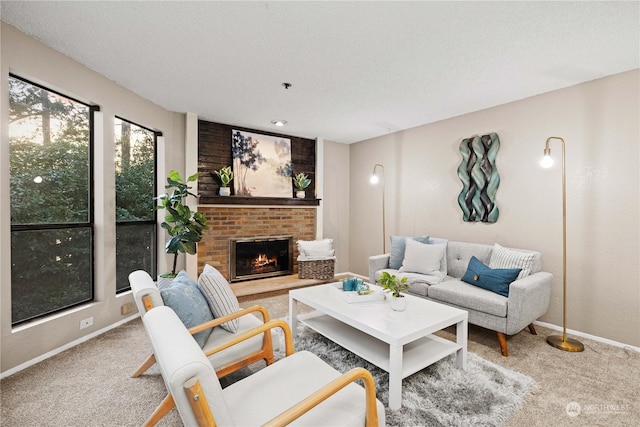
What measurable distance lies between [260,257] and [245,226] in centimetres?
59

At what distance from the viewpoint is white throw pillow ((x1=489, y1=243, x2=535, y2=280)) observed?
2.94 metres

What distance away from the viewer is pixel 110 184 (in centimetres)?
306

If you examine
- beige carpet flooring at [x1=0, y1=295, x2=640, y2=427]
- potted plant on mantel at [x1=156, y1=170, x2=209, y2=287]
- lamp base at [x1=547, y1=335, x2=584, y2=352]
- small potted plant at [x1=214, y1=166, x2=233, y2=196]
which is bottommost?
beige carpet flooring at [x1=0, y1=295, x2=640, y2=427]

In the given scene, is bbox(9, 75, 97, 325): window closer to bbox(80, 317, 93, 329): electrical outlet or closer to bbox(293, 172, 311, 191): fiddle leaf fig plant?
bbox(80, 317, 93, 329): electrical outlet

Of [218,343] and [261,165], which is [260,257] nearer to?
[261,165]

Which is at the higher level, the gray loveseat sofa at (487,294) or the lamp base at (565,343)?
the gray loveseat sofa at (487,294)

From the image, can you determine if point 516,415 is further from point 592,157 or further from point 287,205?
point 287,205

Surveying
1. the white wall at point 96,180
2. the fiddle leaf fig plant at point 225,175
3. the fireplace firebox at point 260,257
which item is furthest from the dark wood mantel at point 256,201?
the white wall at point 96,180

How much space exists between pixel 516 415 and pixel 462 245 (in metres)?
2.12

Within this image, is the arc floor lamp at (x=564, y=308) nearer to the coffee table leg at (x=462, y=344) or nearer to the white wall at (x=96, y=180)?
the coffee table leg at (x=462, y=344)

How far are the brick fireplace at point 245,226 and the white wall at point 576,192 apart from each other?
Result: 88.9 inches

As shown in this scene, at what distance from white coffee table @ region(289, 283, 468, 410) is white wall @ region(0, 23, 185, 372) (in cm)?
199

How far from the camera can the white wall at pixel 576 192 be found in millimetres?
2752

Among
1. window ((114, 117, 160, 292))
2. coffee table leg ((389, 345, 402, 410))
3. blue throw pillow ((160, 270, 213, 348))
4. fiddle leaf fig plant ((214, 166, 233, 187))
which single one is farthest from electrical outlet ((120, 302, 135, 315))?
coffee table leg ((389, 345, 402, 410))
